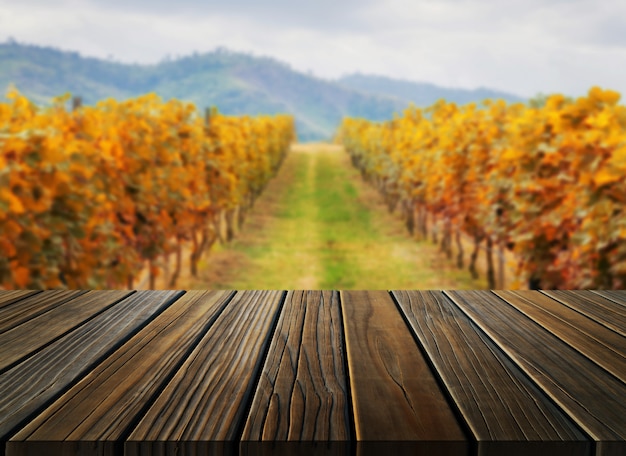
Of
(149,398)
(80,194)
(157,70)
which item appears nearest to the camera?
(149,398)

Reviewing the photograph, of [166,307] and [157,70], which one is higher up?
[157,70]

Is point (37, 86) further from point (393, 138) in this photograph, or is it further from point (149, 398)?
point (149, 398)

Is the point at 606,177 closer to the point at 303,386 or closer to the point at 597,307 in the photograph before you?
the point at 597,307

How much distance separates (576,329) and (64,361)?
1.19m

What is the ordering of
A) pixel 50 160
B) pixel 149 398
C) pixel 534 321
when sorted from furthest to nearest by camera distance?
1. pixel 50 160
2. pixel 534 321
3. pixel 149 398

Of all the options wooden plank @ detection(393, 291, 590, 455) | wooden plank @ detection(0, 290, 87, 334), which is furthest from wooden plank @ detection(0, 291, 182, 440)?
wooden plank @ detection(393, 291, 590, 455)

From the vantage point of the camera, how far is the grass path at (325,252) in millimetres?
9484

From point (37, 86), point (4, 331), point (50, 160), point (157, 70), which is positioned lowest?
point (4, 331)

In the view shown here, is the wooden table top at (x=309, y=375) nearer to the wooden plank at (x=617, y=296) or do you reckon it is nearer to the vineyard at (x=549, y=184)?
the wooden plank at (x=617, y=296)

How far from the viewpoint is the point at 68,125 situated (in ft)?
15.8

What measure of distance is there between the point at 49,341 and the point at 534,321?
1.18 meters

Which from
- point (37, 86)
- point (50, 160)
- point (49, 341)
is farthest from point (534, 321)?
point (37, 86)

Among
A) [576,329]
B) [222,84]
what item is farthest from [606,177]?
[222,84]

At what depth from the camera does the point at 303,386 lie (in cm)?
109
